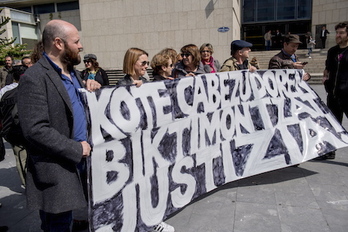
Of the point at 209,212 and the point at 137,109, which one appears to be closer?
the point at 137,109

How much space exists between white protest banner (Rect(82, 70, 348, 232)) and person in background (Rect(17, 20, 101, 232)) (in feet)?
0.60

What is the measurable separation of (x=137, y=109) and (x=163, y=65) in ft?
3.96

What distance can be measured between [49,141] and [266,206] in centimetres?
231

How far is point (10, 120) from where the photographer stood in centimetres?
277

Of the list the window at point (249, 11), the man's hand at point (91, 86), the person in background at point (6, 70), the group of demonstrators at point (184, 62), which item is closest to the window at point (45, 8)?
the window at point (249, 11)

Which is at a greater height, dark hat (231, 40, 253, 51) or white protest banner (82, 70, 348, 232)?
dark hat (231, 40, 253, 51)

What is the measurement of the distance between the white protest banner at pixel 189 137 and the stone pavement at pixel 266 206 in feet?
0.76

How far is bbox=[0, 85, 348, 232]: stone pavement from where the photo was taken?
2764 millimetres

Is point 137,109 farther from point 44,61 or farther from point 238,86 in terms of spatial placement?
point 238,86

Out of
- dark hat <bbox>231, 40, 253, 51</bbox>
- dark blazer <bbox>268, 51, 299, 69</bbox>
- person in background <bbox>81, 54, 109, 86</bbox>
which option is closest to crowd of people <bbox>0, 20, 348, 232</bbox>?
dark hat <bbox>231, 40, 253, 51</bbox>

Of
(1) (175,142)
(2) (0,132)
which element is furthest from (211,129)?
(2) (0,132)

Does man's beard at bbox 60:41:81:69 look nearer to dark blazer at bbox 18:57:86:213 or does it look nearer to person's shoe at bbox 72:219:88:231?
dark blazer at bbox 18:57:86:213

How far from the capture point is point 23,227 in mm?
2924

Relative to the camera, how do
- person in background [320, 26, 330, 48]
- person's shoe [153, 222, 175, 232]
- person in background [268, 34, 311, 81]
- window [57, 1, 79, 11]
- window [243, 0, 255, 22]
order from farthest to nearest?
window [243, 0, 255, 22] < window [57, 1, 79, 11] < person in background [320, 26, 330, 48] < person in background [268, 34, 311, 81] < person's shoe [153, 222, 175, 232]
